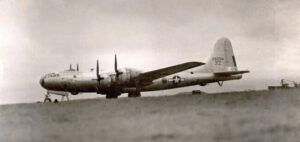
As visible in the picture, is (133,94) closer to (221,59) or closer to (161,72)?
(161,72)

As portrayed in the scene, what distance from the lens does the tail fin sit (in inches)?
903

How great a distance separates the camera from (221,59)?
76.1ft

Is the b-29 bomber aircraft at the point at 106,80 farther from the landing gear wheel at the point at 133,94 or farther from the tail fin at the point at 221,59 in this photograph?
the tail fin at the point at 221,59

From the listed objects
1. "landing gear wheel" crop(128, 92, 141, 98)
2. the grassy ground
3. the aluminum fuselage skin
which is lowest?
the grassy ground

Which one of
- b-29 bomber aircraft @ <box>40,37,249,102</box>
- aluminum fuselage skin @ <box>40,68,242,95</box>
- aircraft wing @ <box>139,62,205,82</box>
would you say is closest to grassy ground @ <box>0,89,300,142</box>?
b-29 bomber aircraft @ <box>40,37,249,102</box>

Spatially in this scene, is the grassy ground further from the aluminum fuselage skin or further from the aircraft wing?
the aluminum fuselage skin

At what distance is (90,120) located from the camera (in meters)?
5.68

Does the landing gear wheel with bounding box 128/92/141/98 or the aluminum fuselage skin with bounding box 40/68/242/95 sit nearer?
the aluminum fuselage skin with bounding box 40/68/242/95

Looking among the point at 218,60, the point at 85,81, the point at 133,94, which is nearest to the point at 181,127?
the point at 133,94

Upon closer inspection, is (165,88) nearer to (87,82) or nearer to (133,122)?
(87,82)

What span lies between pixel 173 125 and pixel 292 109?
223 cm

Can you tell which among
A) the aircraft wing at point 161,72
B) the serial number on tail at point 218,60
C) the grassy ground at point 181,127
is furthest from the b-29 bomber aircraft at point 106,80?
the grassy ground at point 181,127

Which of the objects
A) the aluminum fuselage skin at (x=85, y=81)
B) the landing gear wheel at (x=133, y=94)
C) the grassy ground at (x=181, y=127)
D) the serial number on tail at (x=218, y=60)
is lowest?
the grassy ground at (x=181, y=127)

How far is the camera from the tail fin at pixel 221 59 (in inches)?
903
